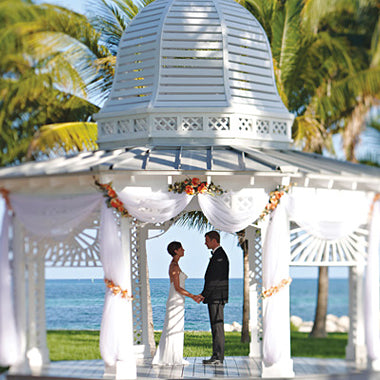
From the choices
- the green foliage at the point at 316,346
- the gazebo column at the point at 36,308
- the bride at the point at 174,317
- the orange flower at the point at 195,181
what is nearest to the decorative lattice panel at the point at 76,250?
the gazebo column at the point at 36,308

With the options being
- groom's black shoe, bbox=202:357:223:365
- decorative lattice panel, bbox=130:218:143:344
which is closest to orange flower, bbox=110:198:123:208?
decorative lattice panel, bbox=130:218:143:344

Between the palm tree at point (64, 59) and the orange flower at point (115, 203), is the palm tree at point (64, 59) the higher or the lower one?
the higher one

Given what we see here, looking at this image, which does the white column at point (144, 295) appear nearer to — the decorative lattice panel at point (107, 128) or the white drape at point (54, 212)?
the decorative lattice panel at point (107, 128)

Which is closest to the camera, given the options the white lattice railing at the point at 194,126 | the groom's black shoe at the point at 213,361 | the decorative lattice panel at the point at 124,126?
the white lattice railing at the point at 194,126

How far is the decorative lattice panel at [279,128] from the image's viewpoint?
1202 centimetres

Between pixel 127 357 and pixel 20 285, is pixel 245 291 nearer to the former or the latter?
pixel 20 285

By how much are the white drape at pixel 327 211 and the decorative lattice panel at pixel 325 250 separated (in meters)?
0.15

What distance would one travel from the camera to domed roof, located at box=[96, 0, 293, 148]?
11453 mm

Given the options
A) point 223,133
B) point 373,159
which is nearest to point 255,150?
point 223,133

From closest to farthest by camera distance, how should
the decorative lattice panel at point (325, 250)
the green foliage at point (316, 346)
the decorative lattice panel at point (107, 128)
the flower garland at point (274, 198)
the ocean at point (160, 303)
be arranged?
the flower garland at point (274, 198), the decorative lattice panel at point (325, 250), the decorative lattice panel at point (107, 128), the green foliage at point (316, 346), the ocean at point (160, 303)

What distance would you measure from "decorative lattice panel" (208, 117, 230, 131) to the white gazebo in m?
0.03

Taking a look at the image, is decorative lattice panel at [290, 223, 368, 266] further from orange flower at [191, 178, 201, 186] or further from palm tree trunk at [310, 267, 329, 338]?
palm tree trunk at [310, 267, 329, 338]

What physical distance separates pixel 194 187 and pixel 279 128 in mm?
2315

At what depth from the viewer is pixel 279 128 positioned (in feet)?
39.7
